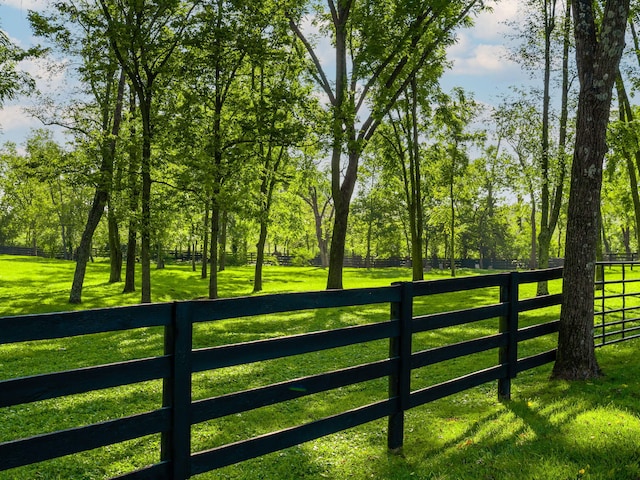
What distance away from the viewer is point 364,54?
1947cm

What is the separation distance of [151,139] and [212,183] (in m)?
2.92

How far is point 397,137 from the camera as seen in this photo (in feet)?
89.2

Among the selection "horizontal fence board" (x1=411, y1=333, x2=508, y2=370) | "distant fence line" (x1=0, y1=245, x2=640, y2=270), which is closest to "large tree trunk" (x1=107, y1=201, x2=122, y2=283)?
"horizontal fence board" (x1=411, y1=333, x2=508, y2=370)

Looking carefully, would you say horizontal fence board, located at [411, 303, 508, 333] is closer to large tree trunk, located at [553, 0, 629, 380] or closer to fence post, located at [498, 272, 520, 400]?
fence post, located at [498, 272, 520, 400]

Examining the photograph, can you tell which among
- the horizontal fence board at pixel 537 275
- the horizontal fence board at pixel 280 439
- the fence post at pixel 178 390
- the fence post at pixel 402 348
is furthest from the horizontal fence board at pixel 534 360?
the fence post at pixel 178 390

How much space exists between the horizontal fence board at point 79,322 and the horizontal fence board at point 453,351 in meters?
2.60

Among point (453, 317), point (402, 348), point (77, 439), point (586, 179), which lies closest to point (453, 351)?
point (453, 317)

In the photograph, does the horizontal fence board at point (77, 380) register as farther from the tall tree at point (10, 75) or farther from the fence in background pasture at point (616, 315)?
the tall tree at point (10, 75)

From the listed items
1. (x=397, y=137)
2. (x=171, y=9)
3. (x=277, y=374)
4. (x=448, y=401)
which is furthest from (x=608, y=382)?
(x=397, y=137)

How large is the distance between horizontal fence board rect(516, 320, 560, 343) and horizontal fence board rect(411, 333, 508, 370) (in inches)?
15.2

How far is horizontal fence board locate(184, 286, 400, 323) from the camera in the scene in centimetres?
352

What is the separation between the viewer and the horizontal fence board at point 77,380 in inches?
106

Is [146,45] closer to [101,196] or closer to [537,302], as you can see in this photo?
[101,196]

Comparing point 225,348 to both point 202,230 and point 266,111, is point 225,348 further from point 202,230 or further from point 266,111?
point 202,230
